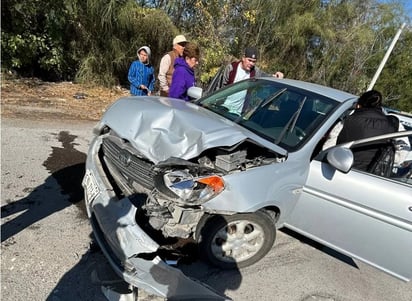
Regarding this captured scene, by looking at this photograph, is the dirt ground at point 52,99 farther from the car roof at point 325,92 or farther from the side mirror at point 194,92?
the car roof at point 325,92

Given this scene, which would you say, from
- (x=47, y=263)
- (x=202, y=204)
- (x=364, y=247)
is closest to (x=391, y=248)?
(x=364, y=247)

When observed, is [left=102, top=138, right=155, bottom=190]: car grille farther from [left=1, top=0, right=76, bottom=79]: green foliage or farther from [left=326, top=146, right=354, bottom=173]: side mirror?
[left=1, top=0, right=76, bottom=79]: green foliage

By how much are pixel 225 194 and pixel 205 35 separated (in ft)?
32.3

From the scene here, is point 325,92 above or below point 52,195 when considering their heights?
above

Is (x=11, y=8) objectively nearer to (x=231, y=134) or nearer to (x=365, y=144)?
(x=231, y=134)

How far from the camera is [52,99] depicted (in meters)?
7.77

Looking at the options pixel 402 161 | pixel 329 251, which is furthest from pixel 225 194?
pixel 402 161

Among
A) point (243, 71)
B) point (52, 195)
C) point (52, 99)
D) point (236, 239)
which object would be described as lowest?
point (52, 99)

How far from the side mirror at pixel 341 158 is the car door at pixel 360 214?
0.58 ft

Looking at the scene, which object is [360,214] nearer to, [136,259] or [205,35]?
[136,259]

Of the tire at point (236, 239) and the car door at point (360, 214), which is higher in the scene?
the car door at point (360, 214)

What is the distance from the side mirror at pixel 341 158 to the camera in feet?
8.28

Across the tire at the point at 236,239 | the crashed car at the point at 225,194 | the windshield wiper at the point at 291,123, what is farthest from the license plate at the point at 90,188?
the windshield wiper at the point at 291,123

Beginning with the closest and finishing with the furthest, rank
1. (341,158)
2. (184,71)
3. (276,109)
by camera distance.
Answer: (341,158)
(276,109)
(184,71)
